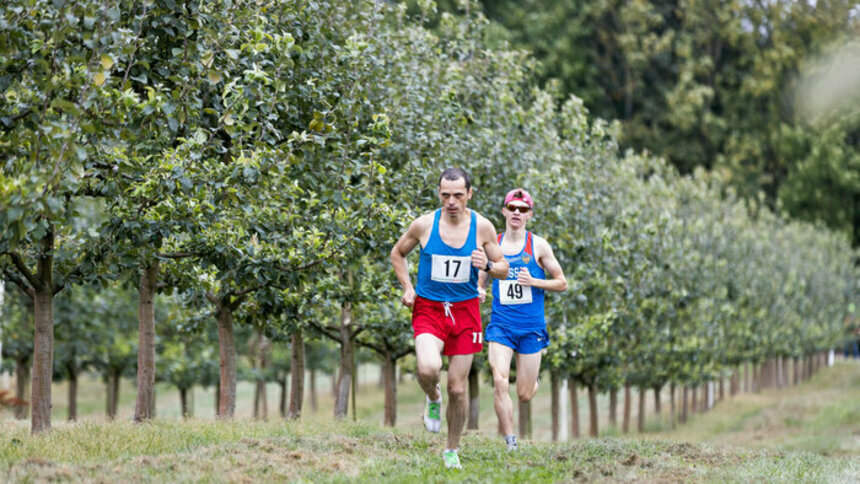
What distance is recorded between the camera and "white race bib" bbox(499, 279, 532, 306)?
1106cm

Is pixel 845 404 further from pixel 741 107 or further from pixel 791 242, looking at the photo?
pixel 741 107

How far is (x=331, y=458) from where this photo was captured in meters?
9.77

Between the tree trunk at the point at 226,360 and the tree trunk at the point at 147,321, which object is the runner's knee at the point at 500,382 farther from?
the tree trunk at the point at 226,360

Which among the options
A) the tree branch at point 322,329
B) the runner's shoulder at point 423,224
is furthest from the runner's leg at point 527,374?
the tree branch at point 322,329

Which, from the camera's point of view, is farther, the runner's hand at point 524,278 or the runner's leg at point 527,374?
the runner's leg at point 527,374

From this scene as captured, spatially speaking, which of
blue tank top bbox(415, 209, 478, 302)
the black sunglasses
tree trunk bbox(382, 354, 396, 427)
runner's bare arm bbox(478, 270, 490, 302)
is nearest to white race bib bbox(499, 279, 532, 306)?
runner's bare arm bbox(478, 270, 490, 302)

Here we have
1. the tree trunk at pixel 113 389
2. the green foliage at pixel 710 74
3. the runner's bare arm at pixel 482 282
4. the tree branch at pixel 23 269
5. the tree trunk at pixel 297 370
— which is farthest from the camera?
the green foliage at pixel 710 74

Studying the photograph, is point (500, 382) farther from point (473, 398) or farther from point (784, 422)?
point (784, 422)

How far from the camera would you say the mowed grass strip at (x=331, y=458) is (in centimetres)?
Result: 877

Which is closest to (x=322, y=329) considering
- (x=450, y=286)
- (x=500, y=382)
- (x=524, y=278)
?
(x=500, y=382)

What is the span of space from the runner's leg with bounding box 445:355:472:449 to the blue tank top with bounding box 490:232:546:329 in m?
1.56

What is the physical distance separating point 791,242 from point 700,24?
16.4m

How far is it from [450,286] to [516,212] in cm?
184

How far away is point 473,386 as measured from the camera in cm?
2020
